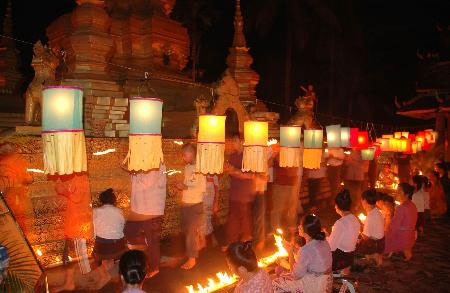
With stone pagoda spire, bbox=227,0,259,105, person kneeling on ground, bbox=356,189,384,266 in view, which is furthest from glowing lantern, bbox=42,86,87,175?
stone pagoda spire, bbox=227,0,259,105

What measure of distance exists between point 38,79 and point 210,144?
3122mm

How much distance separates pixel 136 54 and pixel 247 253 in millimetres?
8950

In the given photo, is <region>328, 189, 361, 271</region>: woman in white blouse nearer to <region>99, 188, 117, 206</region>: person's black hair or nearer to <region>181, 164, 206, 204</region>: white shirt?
<region>181, 164, 206, 204</region>: white shirt

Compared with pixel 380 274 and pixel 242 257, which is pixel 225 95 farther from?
pixel 242 257

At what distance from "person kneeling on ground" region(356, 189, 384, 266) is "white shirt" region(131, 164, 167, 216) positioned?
13.0 feet

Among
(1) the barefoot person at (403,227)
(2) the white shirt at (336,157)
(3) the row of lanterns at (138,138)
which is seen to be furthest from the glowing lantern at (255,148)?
(2) the white shirt at (336,157)

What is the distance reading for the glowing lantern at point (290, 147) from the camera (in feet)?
28.6

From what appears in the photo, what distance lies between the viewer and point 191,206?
6.74 m

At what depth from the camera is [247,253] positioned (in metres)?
3.90

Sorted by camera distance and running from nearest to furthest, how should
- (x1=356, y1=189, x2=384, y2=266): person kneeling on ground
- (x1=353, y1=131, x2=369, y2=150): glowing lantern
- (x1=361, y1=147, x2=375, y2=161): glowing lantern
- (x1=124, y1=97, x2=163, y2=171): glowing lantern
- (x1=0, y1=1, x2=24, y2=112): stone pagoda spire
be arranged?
(x1=124, y1=97, x2=163, y2=171): glowing lantern < (x1=356, y1=189, x2=384, y2=266): person kneeling on ground < (x1=353, y1=131, x2=369, y2=150): glowing lantern < (x1=361, y1=147, x2=375, y2=161): glowing lantern < (x1=0, y1=1, x2=24, y2=112): stone pagoda spire

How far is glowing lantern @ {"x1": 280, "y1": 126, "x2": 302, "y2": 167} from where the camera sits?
870 cm

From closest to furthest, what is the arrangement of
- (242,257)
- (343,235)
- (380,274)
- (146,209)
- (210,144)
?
(242,257)
(146,209)
(343,235)
(210,144)
(380,274)

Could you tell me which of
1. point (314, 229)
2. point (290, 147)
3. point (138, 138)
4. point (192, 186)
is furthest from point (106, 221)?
point (290, 147)

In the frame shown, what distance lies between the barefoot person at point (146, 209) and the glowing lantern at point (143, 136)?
25 cm
